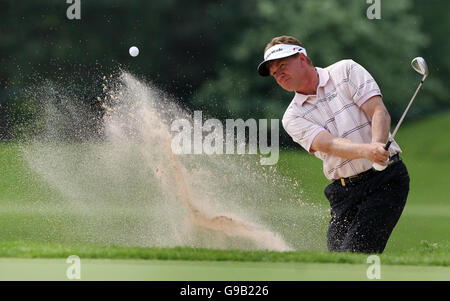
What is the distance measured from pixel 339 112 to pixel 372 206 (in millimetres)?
579

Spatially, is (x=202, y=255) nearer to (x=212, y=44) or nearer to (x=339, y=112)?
(x=339, y=112)

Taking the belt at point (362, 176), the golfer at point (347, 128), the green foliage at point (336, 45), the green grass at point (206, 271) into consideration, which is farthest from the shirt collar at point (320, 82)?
the green foliage at point (336, 45)

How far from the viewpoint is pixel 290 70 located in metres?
4.51

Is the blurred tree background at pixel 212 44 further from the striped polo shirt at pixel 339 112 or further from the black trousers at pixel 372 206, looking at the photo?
the striped polo shirt at pixel 339 112

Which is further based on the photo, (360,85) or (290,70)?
(290,70)

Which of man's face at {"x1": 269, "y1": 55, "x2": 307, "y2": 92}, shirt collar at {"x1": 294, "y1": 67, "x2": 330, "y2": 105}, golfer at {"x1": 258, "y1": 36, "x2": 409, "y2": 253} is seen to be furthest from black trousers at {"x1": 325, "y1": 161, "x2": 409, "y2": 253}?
man's face at {"x1": 269, "y1": 55, "x2": 307, "y2": 92}

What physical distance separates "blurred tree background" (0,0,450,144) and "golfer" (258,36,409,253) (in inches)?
583

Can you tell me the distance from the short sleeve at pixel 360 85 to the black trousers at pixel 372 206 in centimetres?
44

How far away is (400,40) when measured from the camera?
848 inches

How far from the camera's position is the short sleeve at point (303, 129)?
14.6 ft

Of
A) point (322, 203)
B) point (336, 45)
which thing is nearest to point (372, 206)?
point (322, 203)

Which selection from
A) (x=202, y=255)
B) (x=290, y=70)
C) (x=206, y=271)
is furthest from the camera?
(x=290, y=70)
